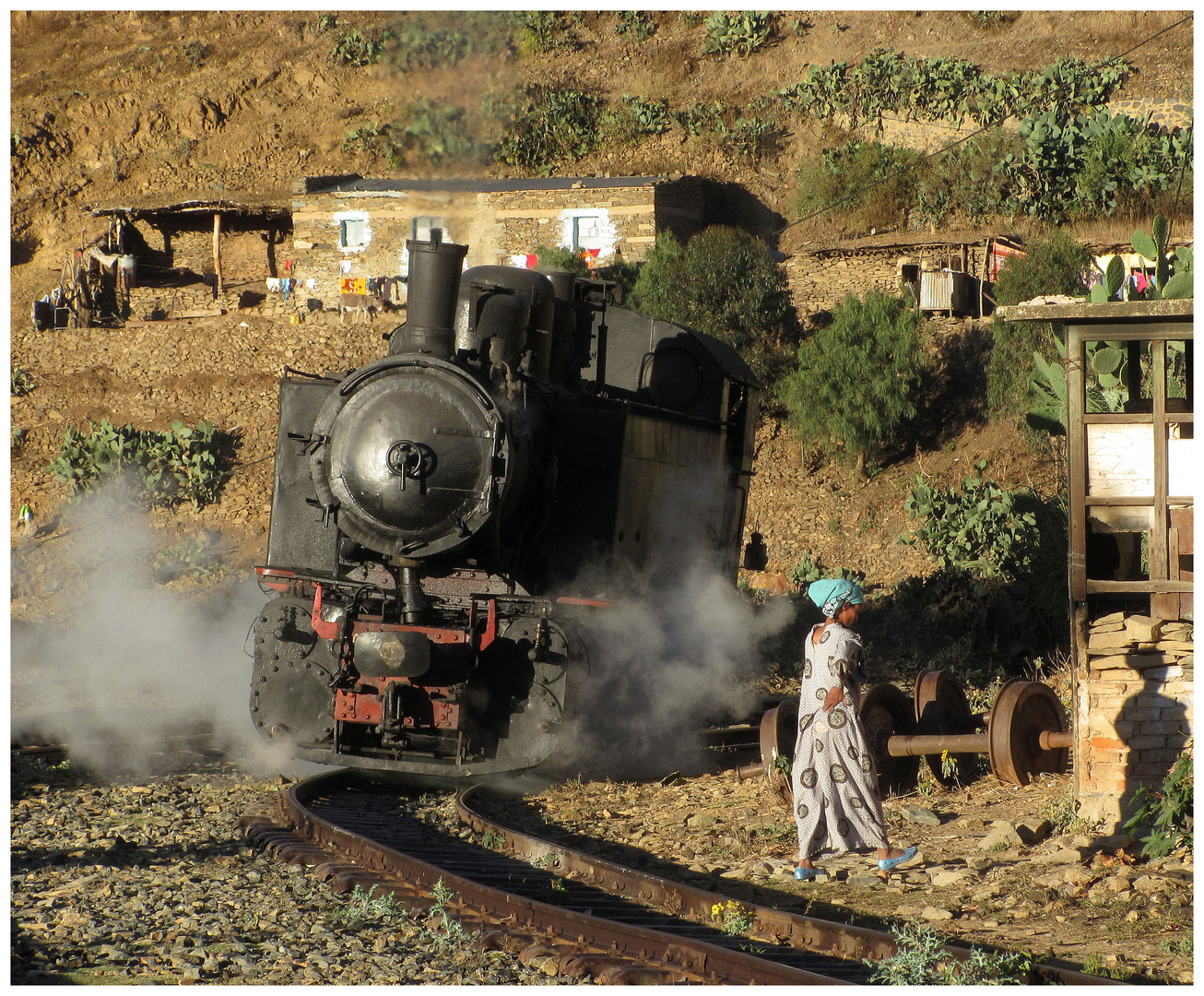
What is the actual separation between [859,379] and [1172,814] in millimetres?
17712

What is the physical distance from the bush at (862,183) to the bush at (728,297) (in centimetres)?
544

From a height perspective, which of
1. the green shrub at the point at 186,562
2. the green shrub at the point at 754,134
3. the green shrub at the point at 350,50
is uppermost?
the green shrub at the point at 350,50

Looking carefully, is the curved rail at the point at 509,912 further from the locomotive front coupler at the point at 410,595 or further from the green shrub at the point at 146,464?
the green shrub at the point at 146,464

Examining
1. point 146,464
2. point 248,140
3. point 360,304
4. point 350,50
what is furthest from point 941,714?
point 248,140

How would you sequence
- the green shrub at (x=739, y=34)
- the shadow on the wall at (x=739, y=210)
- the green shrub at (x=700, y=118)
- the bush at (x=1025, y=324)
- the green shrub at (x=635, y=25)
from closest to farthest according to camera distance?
the bush at (x=1025, y=324), the shadow on the wall at (x=739, y=210), the green shrub at (x=700, y=118), the green shrub at (x=739, y=34), the green shrub at (x=635, y=25)

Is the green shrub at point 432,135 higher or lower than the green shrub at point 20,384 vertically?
higher

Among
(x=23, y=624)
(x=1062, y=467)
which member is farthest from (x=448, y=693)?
(x=1062, y=467)

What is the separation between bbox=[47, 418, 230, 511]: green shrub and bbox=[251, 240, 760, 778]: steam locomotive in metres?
15.5

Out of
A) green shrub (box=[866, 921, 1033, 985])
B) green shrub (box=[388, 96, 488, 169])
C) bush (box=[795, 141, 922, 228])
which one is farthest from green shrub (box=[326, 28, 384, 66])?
green shrub (box=[866, 921, 1033, 985])

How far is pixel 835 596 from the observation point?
238 inches

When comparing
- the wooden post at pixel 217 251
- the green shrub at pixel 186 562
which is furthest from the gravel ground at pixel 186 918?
the wooden post at pixel 217 251

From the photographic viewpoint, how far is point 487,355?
8.48 m

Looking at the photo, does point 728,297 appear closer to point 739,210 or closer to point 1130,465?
point 739,210

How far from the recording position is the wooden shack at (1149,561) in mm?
6586
